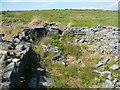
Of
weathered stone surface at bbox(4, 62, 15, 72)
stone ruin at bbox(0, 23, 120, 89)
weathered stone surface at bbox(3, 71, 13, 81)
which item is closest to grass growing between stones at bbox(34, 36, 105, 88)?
stone ruin at bbox(0, 23, 120, 89)

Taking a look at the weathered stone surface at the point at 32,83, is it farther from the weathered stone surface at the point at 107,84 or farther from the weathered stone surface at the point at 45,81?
the weathered stone surface at the point at 107,84

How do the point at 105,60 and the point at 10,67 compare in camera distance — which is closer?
the point at 10,67

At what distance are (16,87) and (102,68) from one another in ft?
11.9

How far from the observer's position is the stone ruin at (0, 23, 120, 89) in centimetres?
434

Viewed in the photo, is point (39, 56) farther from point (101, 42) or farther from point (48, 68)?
point (101, 42)

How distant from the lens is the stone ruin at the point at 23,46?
4.34 m

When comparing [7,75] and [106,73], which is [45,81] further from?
[106,73]

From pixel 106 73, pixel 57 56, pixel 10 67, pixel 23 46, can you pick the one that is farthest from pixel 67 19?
pixel 10 67

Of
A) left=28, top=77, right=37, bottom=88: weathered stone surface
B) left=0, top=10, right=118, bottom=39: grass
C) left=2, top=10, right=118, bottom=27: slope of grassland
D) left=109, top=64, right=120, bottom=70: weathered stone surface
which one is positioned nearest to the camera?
left=28, top=77, right=37, bottom=88: weathered stone surface

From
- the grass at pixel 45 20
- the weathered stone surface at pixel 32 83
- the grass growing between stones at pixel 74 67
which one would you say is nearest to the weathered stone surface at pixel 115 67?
the grass growing between stones at pixel 74 67

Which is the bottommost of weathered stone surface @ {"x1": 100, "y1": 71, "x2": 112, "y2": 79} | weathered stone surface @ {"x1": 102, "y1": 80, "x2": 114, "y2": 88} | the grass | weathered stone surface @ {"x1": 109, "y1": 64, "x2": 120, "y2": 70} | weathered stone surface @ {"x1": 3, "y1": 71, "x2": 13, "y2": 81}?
weathered stone surface @ {"x1": 102, "y1": 80, "x2": 114, "y2": 88}

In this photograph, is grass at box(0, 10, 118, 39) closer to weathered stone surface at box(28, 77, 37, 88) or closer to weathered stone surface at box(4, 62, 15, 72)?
weathered stone surface at box(28, 77, 37, 88)

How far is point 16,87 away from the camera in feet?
14.8

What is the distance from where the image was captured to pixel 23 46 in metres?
6.88
